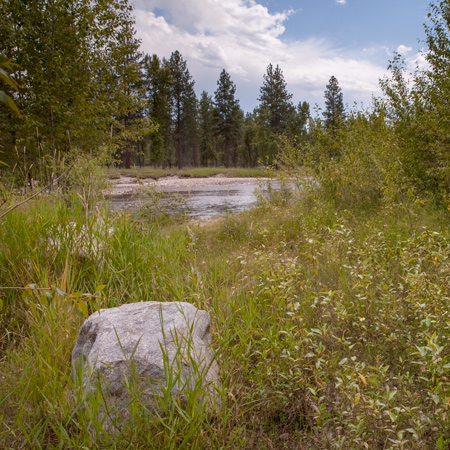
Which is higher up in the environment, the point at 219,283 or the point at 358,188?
the point at 358,188

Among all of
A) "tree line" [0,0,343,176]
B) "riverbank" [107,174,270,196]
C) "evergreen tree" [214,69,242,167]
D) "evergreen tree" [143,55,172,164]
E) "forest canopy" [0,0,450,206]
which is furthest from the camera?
"evergreen tree" [214,69,242,167]

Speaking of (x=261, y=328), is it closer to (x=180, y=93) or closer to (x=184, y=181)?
(x=184, y=181)

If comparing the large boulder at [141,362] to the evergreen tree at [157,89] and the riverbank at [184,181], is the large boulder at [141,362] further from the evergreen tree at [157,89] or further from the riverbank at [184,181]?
the evergreen tree at [157,89]

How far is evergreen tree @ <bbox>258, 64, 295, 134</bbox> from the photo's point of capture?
146 feet

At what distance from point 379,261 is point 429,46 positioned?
16.8ft

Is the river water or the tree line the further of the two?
the tree line

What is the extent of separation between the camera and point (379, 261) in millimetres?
3684

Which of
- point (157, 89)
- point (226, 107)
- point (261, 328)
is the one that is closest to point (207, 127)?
point (226, 107)

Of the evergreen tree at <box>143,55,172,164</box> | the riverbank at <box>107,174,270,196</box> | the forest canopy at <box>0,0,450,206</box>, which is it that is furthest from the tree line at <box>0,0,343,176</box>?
the evergreen tree at <box>143,55,172,164</box>

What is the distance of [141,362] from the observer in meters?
1.82

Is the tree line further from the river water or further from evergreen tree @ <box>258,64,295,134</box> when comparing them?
evergreen tree @ <box>258,64,295,134</box>

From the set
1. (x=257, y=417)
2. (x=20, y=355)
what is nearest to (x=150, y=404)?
(x=257, y=417)

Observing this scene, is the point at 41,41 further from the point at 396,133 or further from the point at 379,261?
the point at 379,261

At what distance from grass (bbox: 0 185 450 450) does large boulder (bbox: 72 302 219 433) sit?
9cm
